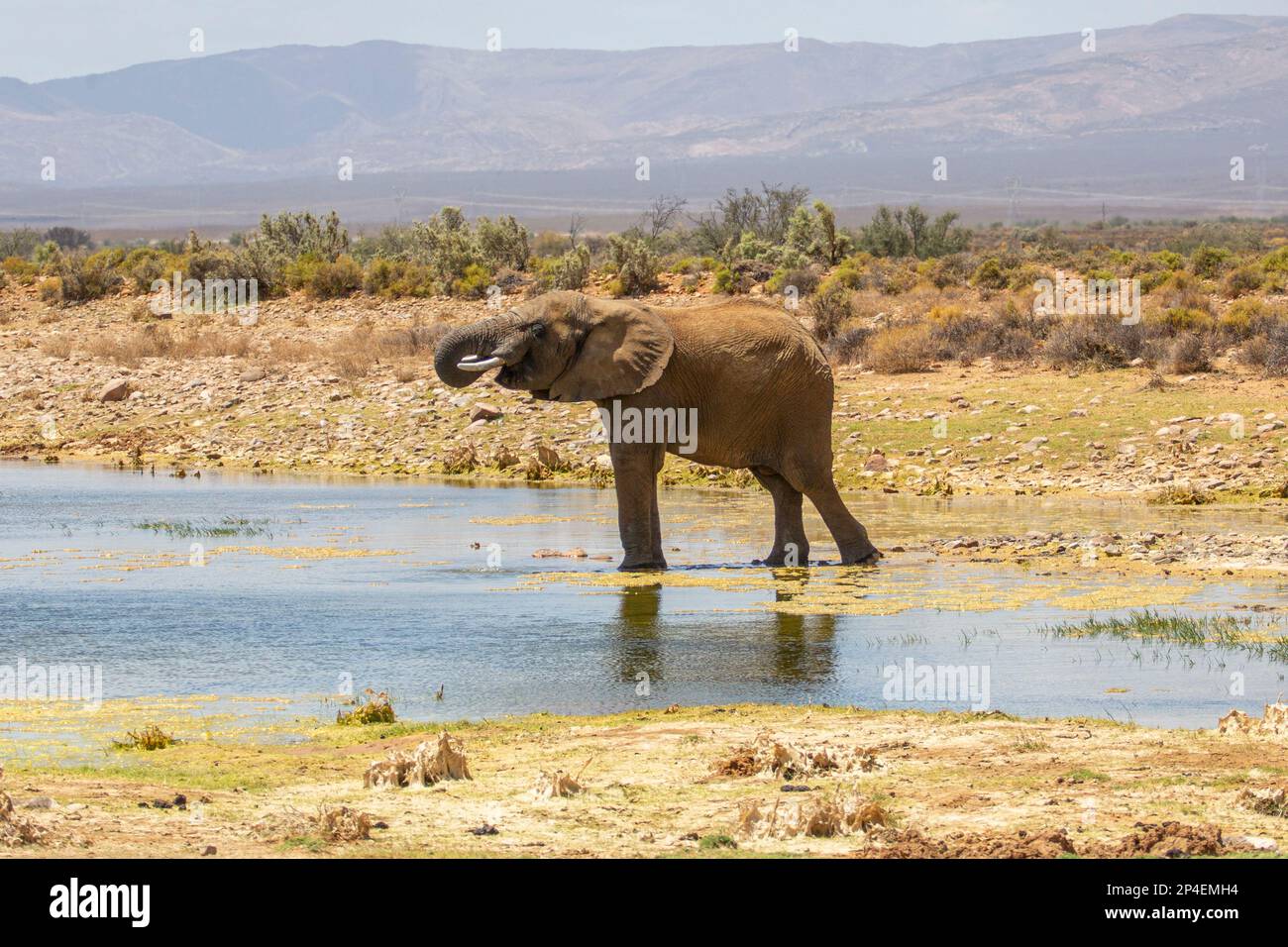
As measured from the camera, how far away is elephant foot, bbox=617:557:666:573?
18.3m

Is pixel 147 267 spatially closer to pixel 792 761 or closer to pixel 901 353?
pixel 901 353

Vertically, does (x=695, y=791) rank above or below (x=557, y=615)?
above

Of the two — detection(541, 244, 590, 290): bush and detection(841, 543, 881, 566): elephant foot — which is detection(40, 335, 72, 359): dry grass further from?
detection(841, 543, 881, 566): elephant foot

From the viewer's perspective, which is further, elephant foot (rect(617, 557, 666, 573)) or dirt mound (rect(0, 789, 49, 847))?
elephant foot (rect(617, 557, 666, 573))

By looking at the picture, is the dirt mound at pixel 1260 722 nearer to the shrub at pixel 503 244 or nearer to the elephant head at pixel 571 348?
the elephant head at pixel 571 348

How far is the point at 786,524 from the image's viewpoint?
19391mm

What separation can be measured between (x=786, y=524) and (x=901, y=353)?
1399 cm

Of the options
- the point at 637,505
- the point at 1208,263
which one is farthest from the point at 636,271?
the point at 637,505

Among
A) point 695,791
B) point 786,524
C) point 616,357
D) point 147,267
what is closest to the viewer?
point 695,791

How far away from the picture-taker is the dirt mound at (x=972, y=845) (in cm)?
788

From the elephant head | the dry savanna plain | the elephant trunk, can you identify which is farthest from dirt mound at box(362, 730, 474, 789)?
the elephant head

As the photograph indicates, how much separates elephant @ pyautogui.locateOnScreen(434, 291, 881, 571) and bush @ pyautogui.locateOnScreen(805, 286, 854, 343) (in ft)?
53.1

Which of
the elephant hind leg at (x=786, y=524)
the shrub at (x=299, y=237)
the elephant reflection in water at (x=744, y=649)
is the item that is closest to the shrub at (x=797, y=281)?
the shrub at (x=299, y=237)
